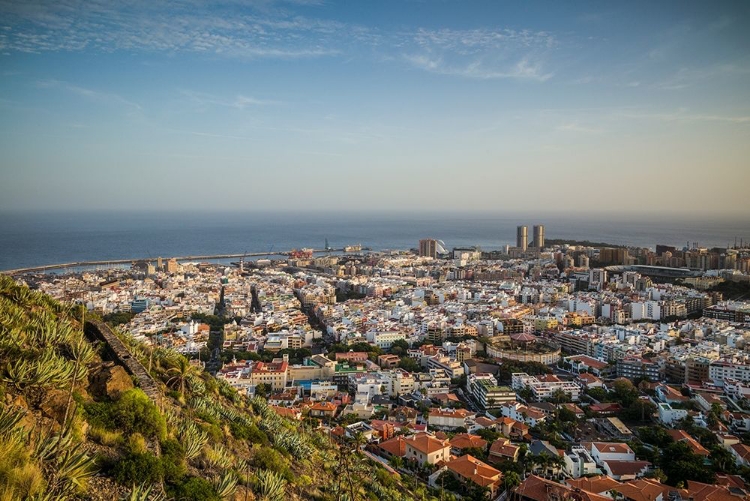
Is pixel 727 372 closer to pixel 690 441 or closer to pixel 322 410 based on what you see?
pixel 690 441

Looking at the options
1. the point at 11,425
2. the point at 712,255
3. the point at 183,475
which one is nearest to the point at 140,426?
the point at 183,475

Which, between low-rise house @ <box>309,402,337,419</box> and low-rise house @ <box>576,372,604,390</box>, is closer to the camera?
low-rise house @ <box>309,402,337,419</box>

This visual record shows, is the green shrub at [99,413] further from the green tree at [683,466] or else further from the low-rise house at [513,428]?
the low-rise house at [513,428]

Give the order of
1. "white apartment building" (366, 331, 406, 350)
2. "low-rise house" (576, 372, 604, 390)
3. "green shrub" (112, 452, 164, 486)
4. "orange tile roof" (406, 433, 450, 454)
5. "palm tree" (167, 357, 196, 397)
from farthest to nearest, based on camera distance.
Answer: "white apartment building" (366, 331, 406, 350)
"low-rise house" (576, 372, 604, 390)
"orange tile roof" (406, 433, 450, 454)
"palm tree" (167, 357, 196, 397)
"green shrub" (112, 452, 164, 486)

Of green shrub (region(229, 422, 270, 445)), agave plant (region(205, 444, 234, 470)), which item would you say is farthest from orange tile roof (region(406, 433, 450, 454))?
agave plant (region(205, 444, 234, 470))

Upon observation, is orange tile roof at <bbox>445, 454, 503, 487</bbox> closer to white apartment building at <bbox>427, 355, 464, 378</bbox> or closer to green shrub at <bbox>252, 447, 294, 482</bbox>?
green shrub at <bbox>252, 447, 294, 482</bbox>

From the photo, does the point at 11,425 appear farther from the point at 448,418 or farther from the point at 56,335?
the point at 448,418

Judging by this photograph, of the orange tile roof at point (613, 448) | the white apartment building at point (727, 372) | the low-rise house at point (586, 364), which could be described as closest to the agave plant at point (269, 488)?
the orange tile roof at point (613, 448)
